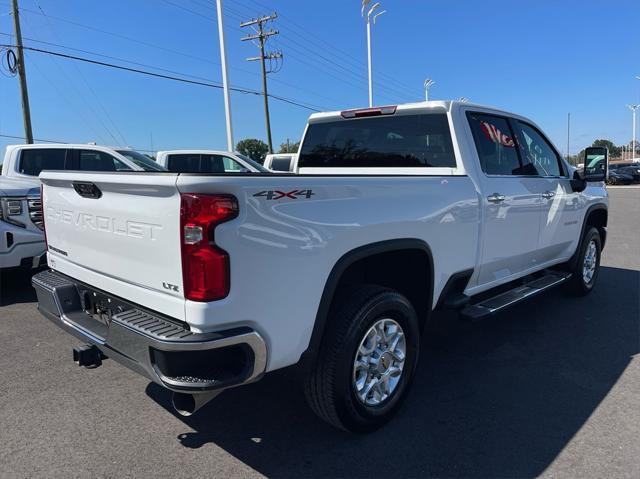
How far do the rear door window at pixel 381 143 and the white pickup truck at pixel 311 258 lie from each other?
14 millimetres

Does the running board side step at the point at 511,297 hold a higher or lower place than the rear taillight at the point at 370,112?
lower

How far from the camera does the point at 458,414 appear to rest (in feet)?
10.5

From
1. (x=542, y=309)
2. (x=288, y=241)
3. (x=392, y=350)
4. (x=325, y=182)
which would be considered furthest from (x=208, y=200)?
(x=542, y=309)

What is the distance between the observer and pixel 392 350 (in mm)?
3080

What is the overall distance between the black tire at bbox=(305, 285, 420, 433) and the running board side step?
0.91 metres

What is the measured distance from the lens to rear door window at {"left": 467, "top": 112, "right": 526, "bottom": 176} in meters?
3.94

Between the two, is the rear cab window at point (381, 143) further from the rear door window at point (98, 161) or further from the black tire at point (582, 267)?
the rear door window at point (98, 161)

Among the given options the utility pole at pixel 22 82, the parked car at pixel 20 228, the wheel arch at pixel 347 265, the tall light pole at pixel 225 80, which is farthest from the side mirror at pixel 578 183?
the utility pole at pixel 22 82

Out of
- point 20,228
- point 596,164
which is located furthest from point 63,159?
point 596,164

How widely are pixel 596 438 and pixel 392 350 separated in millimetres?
1277

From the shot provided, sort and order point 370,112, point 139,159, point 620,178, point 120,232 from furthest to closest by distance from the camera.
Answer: point 620,178, point 139,159, point 370,112, point 120,232

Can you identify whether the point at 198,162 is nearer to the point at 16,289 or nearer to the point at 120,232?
the point at 16,289

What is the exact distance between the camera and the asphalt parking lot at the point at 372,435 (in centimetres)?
269

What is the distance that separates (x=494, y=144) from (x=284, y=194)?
8.19 feet
